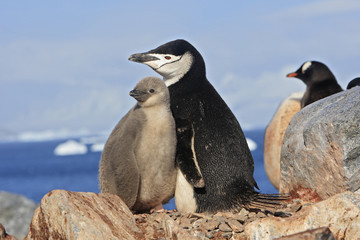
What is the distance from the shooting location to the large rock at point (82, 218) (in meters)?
3.53

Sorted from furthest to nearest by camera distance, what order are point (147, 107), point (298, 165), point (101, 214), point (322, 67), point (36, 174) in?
point (36, 174) → point (322, 67) → point (298, 165) → point (147, 107) → point (101, 214)

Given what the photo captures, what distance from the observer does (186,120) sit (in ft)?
13.3

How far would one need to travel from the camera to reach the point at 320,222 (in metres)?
3.40

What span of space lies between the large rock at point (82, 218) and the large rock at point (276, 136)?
4.05 m

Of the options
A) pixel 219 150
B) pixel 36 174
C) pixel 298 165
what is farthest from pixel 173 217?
pixel 36 174

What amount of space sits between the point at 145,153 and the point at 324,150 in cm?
132

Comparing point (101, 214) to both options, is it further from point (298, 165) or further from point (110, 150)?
point (298, 165)

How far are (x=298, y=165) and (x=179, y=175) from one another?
3.44 feet

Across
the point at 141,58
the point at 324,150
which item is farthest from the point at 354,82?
the point at 141,58

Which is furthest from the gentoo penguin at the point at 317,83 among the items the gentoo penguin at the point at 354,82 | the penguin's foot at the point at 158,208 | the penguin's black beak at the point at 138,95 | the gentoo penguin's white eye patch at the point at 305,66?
the penguin's black beak at the point at 138,95

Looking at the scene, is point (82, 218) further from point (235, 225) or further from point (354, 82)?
point (354, 82)

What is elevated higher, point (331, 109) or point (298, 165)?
point (331, 109)

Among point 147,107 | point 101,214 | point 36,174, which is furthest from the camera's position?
point 36,174

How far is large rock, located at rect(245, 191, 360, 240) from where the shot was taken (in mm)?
3383
